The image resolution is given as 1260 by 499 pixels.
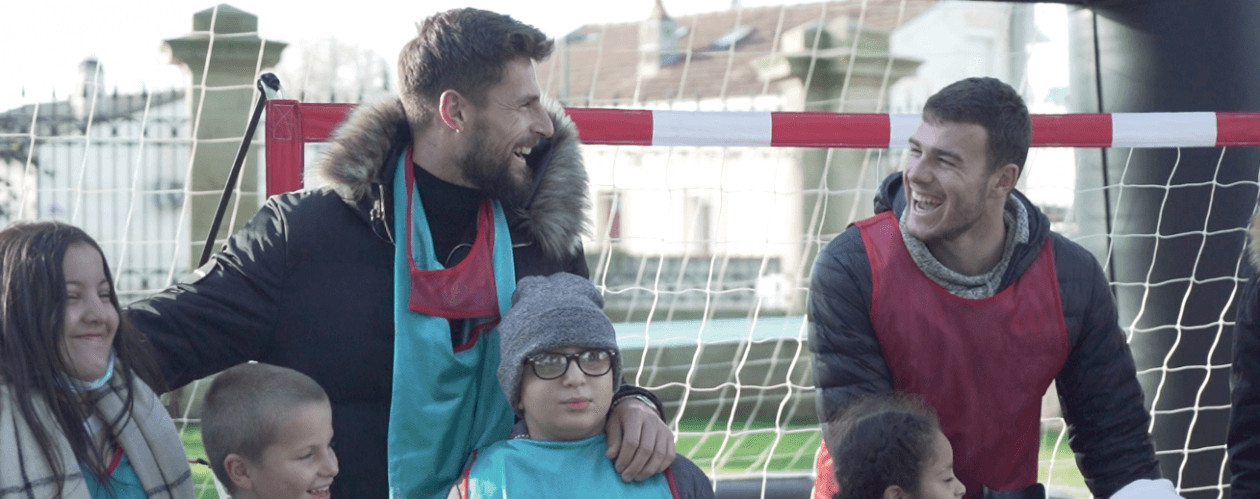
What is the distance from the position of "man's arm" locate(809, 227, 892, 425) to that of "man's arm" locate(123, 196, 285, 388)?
1.05 meters

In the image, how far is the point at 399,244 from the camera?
2215 millimetres

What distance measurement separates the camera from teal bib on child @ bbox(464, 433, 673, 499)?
7.04 ft

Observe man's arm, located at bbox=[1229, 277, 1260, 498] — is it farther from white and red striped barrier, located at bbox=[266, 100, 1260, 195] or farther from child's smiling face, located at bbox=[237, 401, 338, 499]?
child's smiling face, located at bbox=[237, 401, 338, 499]

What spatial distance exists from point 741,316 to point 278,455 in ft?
37.1

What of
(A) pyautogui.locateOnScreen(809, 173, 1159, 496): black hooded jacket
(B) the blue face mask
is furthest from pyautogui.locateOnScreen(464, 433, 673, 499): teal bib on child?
(B) the blue face mask

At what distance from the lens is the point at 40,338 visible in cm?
183

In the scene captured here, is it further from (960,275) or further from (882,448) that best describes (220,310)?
(960,275)

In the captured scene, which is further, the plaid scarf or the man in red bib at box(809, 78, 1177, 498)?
the man in red bib at box(809, 78, 1177, 498)

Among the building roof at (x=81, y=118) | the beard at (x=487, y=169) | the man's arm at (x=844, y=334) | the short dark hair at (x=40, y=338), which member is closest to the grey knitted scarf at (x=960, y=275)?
the man's arm at (x=844, y=334)

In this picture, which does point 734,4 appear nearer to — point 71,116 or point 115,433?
point 71,116

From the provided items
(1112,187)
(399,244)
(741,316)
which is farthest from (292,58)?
(399,244)

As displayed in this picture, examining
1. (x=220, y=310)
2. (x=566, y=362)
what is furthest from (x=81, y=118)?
(x=566, y=362)

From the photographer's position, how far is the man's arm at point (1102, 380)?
8.25 ft

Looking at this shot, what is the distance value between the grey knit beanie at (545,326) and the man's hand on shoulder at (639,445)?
8 centimetres
